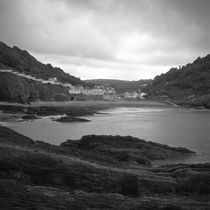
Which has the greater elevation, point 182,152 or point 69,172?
point 69,172

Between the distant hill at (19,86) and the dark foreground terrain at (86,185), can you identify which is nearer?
the dark foreground terrain at (86,185)

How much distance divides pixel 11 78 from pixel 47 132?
65190 millimetres

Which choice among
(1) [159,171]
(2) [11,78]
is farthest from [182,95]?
(1) [159,171]

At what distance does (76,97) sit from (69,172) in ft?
587

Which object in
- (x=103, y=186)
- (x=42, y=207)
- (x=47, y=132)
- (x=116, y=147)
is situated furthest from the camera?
(x=47, y=132)

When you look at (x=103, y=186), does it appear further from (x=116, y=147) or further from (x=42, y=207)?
(x=116, y=147)

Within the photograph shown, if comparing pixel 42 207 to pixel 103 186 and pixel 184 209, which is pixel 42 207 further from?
pixel 184 209

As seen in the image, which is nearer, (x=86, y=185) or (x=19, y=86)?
(x=86, y=185)

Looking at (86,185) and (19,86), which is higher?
(19,86)

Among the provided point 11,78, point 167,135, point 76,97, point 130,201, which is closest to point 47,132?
point 167,135

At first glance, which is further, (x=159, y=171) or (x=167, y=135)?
(x=167, y=135)

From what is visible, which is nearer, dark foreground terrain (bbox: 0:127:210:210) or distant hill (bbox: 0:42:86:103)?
dark foreground terrain (bbox: 0:127:210:210)

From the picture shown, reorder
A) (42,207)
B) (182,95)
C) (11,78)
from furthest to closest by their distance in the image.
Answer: (182,95)
(11,78)
(42,207)

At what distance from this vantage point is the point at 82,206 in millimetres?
10703
